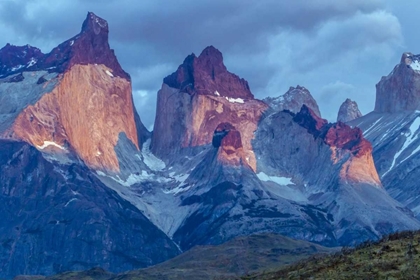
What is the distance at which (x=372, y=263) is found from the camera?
241ft

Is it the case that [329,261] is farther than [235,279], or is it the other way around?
[235,279]

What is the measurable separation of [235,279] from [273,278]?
23.4ft

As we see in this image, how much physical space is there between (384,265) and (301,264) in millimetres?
12306

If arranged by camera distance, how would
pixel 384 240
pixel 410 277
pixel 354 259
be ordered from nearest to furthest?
pixel 410 277
pixel 354 259
pixel 384 240

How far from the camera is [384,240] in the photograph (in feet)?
269

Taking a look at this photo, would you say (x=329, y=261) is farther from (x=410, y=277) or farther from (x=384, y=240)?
(x=410, y=277)

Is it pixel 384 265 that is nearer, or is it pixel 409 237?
pixel 384 265

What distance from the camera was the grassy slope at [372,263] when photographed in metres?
70.6

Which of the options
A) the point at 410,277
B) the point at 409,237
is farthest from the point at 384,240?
the point at 410,277

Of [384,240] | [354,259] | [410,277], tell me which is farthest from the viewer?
[384,240]

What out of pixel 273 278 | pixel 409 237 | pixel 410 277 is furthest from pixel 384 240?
pixel 410 277

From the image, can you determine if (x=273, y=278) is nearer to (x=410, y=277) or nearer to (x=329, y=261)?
(x=329, y=261)

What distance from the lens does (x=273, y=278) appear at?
79.3 metres

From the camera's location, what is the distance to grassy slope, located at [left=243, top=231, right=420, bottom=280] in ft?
232
